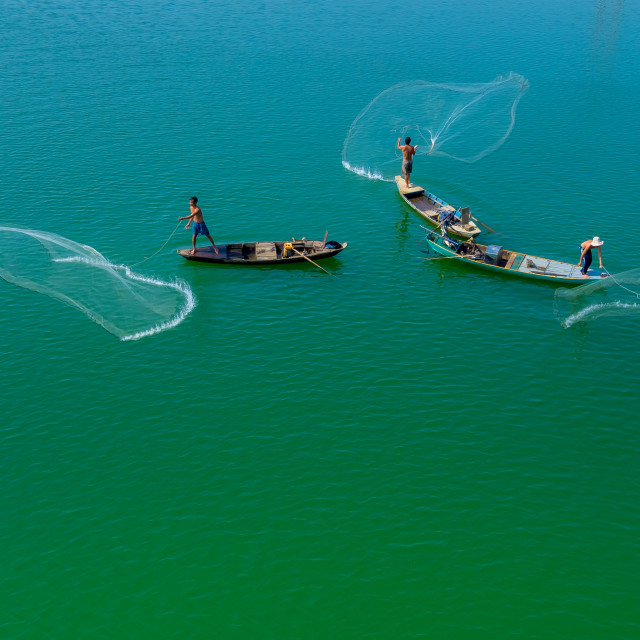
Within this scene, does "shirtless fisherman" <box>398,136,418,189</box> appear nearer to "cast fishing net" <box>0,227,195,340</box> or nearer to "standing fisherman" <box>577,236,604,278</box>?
"standing fisherman" <box>577,236,604,278</box>

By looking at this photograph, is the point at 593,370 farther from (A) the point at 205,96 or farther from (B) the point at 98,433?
(A) the point at 205,96

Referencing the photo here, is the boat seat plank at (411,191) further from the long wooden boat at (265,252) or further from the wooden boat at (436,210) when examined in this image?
the long wooden boat at (265,252)

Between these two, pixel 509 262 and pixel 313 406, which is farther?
pixel 509 262

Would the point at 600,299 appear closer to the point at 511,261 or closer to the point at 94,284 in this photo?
the point at 511,261

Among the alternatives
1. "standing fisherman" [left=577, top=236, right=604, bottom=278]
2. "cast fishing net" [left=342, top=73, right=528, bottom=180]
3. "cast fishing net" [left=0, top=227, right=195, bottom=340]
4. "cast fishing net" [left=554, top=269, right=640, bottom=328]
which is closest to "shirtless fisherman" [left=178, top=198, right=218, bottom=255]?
"cast fishing net" [left=0, top=227, right=195, bottom=340]

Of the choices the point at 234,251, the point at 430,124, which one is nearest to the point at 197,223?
the point at 234,251

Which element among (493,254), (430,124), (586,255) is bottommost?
(493,254)
